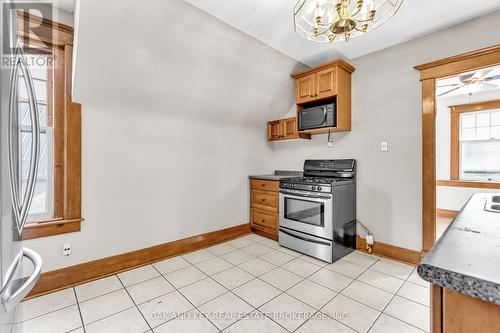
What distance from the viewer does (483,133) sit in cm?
462

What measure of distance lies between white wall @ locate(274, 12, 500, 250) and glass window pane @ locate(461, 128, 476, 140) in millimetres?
3391

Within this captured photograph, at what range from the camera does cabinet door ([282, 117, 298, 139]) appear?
11.8ft

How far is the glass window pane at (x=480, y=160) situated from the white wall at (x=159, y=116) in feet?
13.8

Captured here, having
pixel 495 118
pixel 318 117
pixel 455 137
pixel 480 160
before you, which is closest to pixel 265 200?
pixel 318 117

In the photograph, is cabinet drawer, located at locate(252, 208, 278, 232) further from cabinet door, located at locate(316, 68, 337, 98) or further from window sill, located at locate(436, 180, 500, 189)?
window sill, located at locate(436, 180, 500, 189)

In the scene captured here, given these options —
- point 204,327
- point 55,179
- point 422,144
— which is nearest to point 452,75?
point 422,144

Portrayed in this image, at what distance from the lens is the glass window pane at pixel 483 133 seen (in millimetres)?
4578

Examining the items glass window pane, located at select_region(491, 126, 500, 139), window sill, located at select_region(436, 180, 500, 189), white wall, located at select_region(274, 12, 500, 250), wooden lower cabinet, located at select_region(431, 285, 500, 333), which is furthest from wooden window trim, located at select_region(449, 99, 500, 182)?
wooden lower cabinet, located at select_region(431, 285, 500, 333)

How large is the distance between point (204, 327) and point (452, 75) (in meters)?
3.32

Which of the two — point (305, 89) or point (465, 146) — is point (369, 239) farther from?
point (465, 146)

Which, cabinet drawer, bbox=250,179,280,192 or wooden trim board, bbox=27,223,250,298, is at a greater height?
cabinet drawer, bbox=250,179,280,192

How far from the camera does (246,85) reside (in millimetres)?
3176

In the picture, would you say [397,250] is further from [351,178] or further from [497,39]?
[497,39]

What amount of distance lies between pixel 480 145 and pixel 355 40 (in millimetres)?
4099
